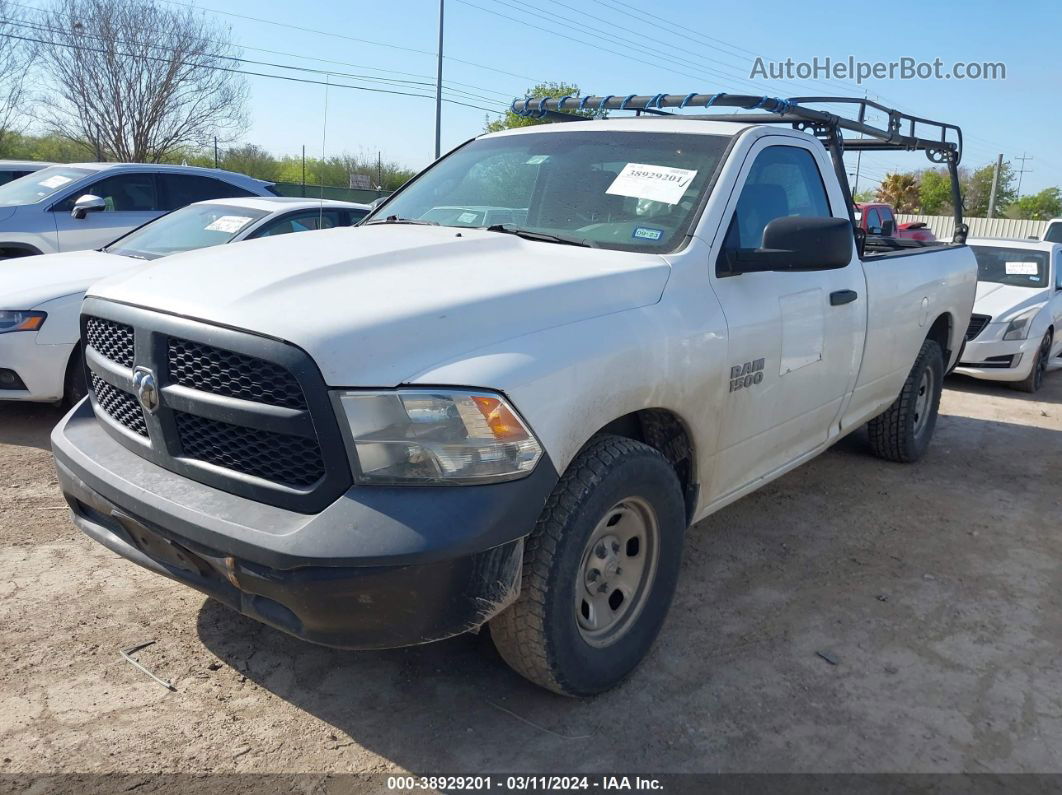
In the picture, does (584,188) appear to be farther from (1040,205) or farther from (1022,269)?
(1040,205)

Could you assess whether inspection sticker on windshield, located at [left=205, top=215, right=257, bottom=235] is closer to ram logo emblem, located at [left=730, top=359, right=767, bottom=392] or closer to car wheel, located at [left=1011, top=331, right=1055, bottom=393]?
ram logo emblem, located at [left=730, top=359, right=767, bottom=392]

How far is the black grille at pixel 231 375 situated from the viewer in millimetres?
2281

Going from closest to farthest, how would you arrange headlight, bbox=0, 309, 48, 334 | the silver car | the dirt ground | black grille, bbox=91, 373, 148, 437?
the dirt ground → black grille, bbox=91, 373, 148, 437 → headlight, bbox=0, 309, 48, 334 → the silver car

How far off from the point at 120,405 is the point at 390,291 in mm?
1019

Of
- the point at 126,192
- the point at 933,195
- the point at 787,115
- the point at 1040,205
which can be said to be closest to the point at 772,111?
the point at 787,115

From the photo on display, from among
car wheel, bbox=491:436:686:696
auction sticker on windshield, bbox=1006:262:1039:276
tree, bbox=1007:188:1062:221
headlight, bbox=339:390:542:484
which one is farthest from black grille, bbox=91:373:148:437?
tree, bbox=1007:188:1062:221

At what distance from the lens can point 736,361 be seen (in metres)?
3.19

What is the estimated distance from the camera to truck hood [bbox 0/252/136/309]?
5.38 m

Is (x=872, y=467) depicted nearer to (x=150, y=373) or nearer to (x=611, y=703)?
(x=611, y=703)

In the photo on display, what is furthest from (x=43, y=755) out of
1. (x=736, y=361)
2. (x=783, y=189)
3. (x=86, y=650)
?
(x=783, y=189)

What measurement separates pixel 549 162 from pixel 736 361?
122 cm

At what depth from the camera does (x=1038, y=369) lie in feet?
29.5

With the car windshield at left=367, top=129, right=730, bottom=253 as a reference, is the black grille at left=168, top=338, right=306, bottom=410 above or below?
below

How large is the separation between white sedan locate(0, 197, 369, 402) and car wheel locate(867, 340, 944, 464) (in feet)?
13.1
